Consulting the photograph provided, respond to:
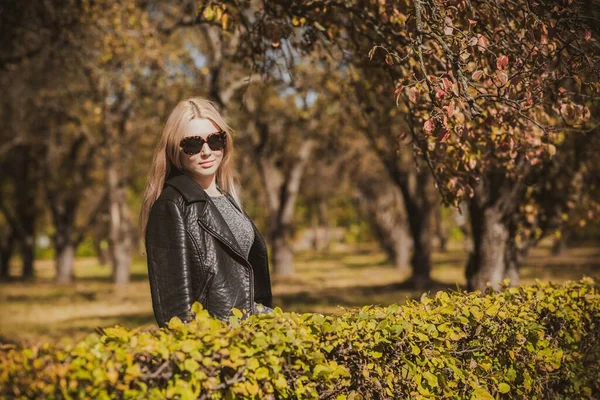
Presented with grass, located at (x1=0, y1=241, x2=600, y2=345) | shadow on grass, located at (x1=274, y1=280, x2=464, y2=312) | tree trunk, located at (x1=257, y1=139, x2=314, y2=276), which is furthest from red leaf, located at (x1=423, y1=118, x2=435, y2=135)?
tree trunk, located at (x1=257, y1=139, x2=314, y2=276)

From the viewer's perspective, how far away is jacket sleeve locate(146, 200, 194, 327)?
357 cm

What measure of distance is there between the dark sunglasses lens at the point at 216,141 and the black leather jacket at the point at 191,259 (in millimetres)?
287

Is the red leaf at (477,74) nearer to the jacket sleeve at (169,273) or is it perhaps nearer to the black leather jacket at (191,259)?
the black leather jacket at (191,259)

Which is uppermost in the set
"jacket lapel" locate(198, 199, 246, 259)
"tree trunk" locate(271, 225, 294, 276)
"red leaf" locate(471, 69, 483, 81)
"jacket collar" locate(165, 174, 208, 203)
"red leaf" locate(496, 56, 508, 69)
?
"red leaf" locate(496, 56, 508, 69)

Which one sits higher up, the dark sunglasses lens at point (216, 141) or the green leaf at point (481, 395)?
the dark sunglasses lens at point (216, 141)

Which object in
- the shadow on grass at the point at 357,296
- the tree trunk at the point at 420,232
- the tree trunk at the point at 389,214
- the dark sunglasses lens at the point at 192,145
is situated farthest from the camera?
the tree trunk at the point at 389,214

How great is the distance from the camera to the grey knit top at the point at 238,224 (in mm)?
4148

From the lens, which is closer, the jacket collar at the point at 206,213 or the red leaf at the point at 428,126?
the jacket collar at the point at 206,213

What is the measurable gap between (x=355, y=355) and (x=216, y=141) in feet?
5.27

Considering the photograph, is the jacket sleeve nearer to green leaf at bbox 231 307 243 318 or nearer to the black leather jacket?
the black leather jacket

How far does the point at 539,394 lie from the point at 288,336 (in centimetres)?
223

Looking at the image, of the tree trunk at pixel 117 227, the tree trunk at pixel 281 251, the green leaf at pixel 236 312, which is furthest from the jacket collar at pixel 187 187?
the tree trunk at pixel 281 251

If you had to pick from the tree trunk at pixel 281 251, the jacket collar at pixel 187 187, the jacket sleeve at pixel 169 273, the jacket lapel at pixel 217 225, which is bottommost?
the tree trunk at pixel 281 251

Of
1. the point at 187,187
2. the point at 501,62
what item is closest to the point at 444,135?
the point at 501,62
